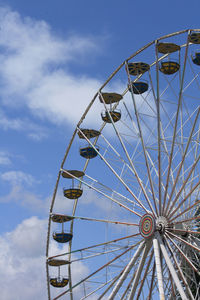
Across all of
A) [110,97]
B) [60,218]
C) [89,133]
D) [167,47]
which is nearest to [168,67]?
[167,47]

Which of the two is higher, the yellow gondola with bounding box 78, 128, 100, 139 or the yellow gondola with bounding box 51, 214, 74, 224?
the yellow gondola with bounding box 78, 128, 100, 139

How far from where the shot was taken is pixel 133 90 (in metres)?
32.2

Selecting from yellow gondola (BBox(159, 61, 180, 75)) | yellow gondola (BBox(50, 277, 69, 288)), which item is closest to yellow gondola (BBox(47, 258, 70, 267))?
yellow gondola (BBox(50, 277, 69, 288))

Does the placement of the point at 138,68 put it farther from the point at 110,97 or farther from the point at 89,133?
the point at 89,133

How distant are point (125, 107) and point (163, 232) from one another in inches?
305

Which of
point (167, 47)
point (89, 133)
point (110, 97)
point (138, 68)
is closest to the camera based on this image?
point (167, 47)

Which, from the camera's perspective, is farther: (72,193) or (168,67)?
(72,193)

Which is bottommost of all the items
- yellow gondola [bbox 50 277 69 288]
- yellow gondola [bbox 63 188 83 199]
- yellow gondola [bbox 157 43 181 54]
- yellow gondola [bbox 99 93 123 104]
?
yellow gondola [bbox 50 277 69 288]

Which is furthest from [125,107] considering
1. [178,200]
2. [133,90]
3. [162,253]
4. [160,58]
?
[162,253]

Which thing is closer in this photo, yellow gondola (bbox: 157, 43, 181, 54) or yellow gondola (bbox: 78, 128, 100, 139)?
yellow gondola (bbox: 157, 43, 181, 54)

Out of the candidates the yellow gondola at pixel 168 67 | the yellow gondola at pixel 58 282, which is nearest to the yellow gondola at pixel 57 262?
the yellow gondola at pixel 58 282

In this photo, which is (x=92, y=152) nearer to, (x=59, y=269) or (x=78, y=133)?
(x=78, y=133)

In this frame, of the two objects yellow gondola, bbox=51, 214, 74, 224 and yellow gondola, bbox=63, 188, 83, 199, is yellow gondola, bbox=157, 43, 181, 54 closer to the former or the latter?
yellow gondola, bbox=63, 188, 83, 199

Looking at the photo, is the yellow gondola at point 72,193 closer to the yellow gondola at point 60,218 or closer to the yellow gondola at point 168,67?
the yellow gondola at point 60,218
